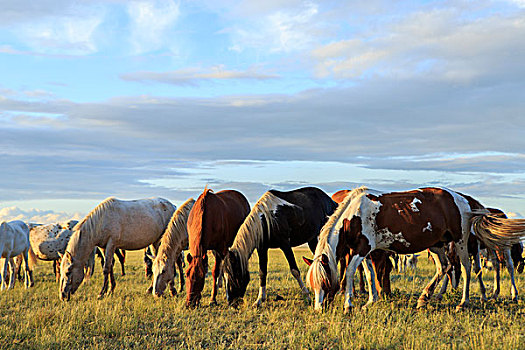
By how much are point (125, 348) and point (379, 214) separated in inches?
205

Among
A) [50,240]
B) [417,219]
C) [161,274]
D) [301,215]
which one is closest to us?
[417,219]

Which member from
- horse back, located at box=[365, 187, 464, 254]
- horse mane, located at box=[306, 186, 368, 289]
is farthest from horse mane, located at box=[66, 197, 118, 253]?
horse back, located at box=[365, 187, 464, 254]

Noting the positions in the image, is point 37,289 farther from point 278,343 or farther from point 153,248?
point 278,343

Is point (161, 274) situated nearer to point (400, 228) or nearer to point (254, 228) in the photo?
point (254, 228)

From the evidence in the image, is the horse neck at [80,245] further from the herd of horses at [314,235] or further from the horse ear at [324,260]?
the horse ear at [324,260]

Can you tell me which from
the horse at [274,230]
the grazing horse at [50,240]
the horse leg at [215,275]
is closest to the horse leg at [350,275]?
the horse at [274,230]

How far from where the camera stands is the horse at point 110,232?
10.9 metres

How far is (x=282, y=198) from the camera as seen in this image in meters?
10.5

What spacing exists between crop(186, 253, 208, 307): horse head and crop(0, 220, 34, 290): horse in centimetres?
721

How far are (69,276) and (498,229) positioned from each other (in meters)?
10.2

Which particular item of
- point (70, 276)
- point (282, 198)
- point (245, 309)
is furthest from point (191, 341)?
point (70, 276)

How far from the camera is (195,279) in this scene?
29.9 feet

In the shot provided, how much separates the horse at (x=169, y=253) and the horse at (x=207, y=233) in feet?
3.92

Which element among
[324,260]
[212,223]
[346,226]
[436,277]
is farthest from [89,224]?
[436,277]
